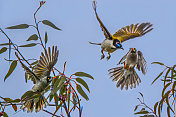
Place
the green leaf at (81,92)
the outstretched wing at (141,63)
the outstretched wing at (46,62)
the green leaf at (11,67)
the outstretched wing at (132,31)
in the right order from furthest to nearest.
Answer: the outstretched wing at (132,31) < the outstretched wing at (141,63) < the outstretched wing at (46,62) < the green leaf at (11,67) < the green leaf at (81,92)

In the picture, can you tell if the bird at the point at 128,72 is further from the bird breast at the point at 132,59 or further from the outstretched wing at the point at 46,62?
the outstretched wing at the point at 46,62

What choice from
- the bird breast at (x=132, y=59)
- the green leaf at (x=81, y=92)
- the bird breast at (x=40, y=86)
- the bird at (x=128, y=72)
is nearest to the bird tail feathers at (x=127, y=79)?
the bird at (x=128, y=72)

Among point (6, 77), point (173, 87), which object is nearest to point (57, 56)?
point (6, 77)

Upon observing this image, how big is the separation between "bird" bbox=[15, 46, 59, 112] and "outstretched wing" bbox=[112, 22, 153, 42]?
5.11 ft

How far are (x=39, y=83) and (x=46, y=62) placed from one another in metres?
0.23

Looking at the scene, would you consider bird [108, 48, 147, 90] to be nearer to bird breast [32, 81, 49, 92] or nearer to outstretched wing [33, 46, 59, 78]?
outstretched wing [33, 46, 59, 78]

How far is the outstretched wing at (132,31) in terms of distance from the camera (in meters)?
3.53

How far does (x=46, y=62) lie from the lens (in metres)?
2.01

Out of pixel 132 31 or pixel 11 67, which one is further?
pixel 132 31

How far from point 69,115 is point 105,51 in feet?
5.71

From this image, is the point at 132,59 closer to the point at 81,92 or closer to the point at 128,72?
the point at 128,72

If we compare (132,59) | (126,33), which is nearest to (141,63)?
(132,59)

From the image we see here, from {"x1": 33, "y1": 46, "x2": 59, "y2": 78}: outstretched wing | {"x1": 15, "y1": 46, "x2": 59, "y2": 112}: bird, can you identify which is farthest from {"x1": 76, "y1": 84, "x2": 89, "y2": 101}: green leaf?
{"x1": 33, "y1": 46, "x2": 59, "y2": 78}: outstretched wing

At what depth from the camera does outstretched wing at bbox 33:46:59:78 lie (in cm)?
191
